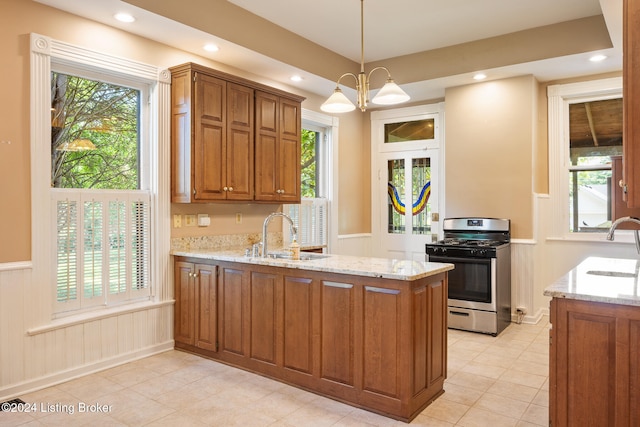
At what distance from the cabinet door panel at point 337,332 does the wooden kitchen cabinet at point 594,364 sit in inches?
44.2

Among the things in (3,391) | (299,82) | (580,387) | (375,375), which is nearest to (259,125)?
(299,82)

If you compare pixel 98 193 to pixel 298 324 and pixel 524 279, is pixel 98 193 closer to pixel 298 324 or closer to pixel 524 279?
pixel 298 324

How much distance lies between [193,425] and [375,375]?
1088 millimetres

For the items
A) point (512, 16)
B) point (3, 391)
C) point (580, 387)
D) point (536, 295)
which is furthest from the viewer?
point (536, 295)

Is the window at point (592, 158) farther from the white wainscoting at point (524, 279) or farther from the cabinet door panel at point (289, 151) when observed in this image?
the cabinet door panel at point (289, 151)

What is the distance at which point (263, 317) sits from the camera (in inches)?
127

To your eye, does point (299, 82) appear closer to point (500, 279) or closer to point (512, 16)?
point (512, 16)

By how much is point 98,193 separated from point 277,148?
1679 millimetres

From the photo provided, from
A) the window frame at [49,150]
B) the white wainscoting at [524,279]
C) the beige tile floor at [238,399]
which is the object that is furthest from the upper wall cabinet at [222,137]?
the white wainscoting at [524,279]

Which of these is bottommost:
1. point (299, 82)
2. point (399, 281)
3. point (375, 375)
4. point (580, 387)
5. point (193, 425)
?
point (193, 425)

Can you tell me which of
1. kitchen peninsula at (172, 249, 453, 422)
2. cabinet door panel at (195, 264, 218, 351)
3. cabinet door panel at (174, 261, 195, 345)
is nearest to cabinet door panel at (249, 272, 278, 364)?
kitchen peninsula at (172, 249, 453, 422)

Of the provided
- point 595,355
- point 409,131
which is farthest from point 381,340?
point 409,131

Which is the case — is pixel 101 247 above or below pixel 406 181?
below

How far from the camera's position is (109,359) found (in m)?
3.41
